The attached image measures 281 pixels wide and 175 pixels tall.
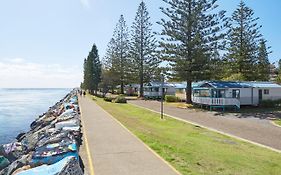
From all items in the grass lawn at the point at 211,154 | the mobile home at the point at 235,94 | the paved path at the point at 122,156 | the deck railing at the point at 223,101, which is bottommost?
the grass lawn at the point at 211,154

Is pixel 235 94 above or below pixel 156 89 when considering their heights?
below

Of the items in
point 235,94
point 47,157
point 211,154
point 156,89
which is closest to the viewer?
point 47,157

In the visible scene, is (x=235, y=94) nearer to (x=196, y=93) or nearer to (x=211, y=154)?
(x=196, y=93)

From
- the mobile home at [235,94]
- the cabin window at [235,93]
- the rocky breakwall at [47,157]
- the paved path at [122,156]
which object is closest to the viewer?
the rocky breakwall at [47,157]

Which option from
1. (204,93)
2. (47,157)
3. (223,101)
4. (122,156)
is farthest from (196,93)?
(47,157)

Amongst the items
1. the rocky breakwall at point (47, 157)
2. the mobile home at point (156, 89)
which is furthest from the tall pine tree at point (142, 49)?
the rocky breakwall at point (47, 157)

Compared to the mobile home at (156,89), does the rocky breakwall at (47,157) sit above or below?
below

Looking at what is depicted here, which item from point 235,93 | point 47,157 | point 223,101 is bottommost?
point 47,157

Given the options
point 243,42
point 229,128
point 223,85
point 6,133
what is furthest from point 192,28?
point 6,133

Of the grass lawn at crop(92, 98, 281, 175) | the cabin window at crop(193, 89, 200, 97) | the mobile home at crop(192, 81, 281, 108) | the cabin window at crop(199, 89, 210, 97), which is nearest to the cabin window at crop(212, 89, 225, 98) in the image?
the mobile home at crop(192, 81, 281, 108)

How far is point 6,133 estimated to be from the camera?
2664 centimetres

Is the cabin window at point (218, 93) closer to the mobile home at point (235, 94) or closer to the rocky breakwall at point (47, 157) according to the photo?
the mobile home at point (235, 94)

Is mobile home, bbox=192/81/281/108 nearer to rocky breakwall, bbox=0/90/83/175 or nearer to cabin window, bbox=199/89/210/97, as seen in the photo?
cabin window, bbox=199/89/210/97

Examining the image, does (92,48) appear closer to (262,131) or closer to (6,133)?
(6,133)
